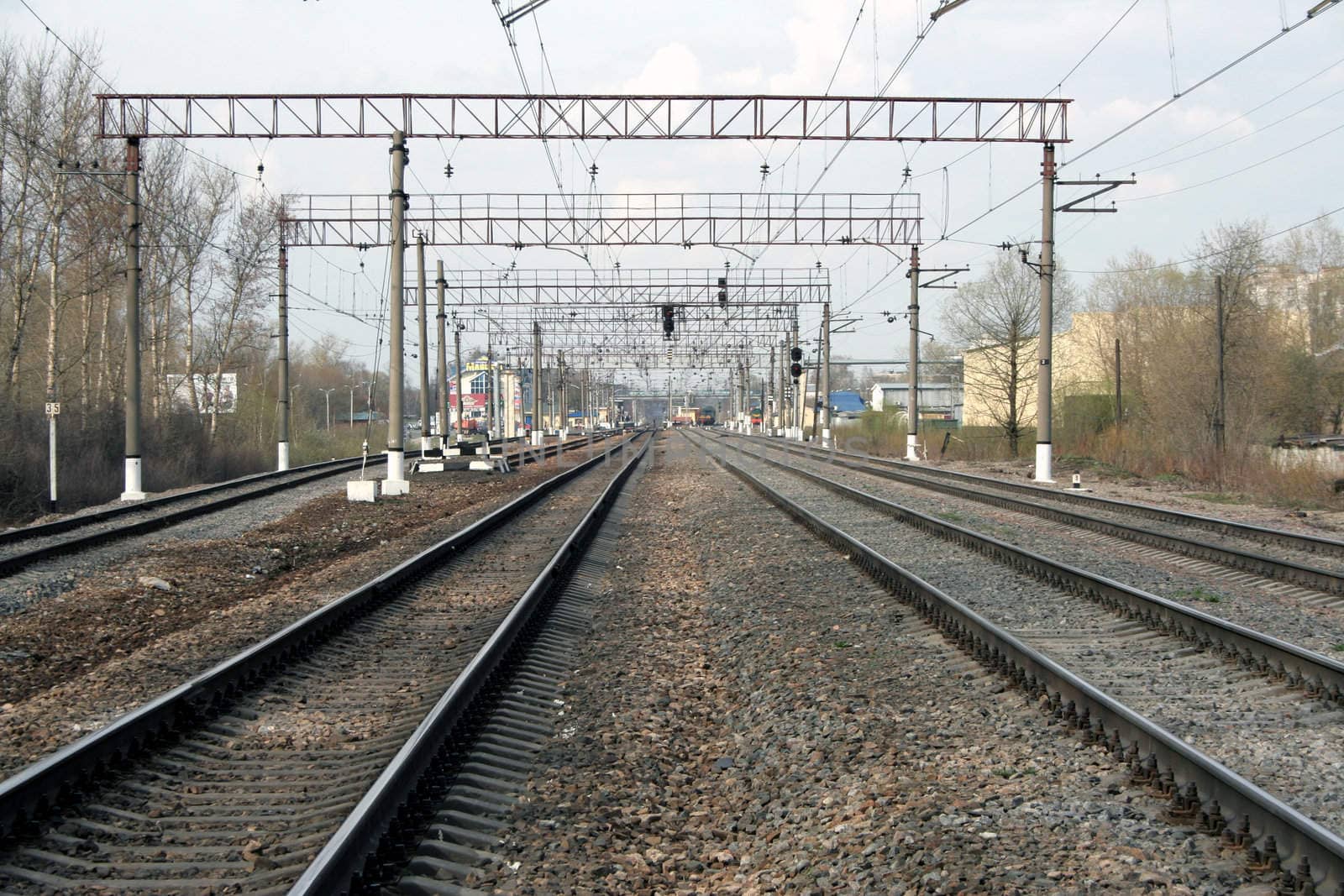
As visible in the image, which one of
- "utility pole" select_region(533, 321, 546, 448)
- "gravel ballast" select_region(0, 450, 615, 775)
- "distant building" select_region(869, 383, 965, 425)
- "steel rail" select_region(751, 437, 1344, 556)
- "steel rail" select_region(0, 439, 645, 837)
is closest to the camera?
"steel rail" select_region(0, 439, 645, 837)

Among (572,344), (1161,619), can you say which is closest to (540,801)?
(1161,619)

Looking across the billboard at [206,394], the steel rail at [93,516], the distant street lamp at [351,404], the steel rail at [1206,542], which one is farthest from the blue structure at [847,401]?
the steel rail at [1206,542]

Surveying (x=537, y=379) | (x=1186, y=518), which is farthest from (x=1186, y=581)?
(x=537, y=379)

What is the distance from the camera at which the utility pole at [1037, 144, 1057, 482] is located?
27.9 metres

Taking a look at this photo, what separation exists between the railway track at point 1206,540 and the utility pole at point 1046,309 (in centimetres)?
217

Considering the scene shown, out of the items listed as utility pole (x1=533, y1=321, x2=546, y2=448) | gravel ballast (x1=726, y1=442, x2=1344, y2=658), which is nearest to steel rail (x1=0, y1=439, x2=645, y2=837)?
gravel ballast (x1=726, y1=442, x2=1344, y2=658)

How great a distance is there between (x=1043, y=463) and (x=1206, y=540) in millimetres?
12909

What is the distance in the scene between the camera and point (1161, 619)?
30.0ft

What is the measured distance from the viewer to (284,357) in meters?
34.4

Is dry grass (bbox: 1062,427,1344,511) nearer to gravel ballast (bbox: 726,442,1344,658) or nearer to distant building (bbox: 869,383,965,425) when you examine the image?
gravel ballast (bbox: 726,442,1344,658)

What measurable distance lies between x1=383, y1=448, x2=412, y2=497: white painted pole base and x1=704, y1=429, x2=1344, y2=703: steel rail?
47.4ft

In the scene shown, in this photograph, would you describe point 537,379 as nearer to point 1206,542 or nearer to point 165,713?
A: point 1206,542

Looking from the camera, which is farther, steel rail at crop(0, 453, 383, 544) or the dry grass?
the dry grass

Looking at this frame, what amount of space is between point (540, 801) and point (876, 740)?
1.94 meters
